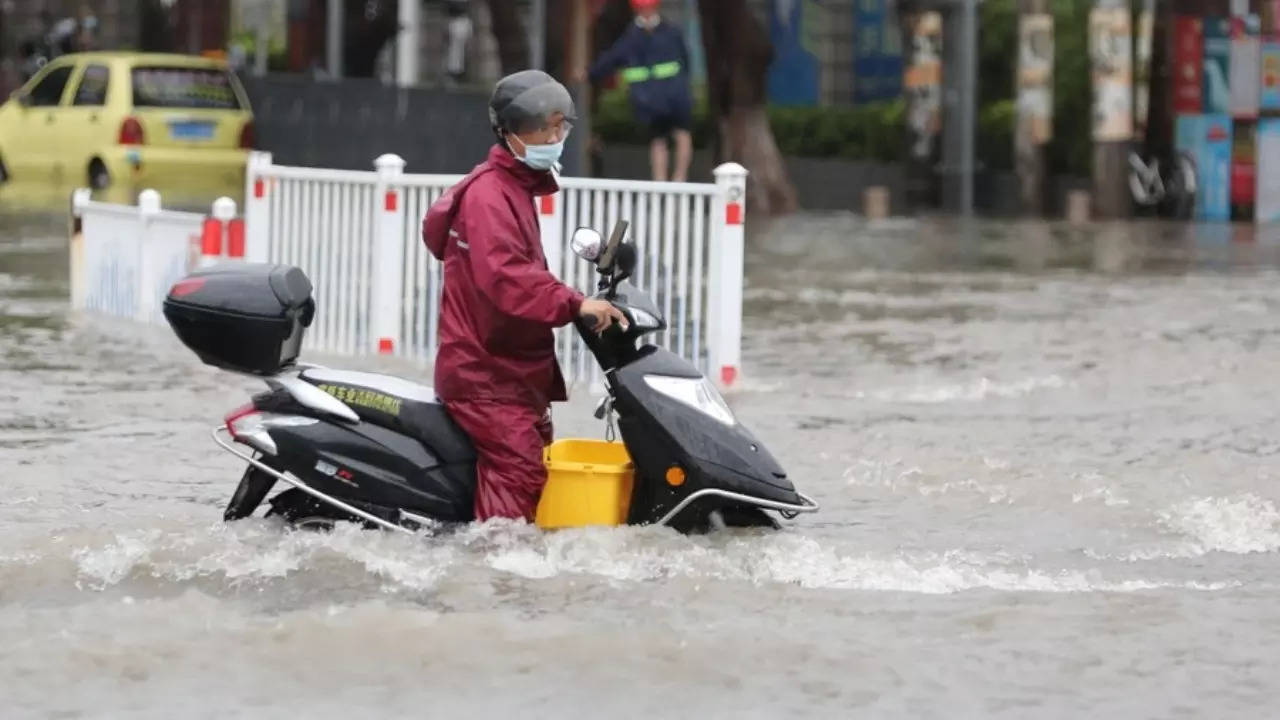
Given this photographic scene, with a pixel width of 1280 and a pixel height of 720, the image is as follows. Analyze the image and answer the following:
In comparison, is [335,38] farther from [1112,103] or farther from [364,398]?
[364,398]

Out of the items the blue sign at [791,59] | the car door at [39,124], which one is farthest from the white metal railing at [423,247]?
the blue sign at [791,59]

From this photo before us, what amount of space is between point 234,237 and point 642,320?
6.87m

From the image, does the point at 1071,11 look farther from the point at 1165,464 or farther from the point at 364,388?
the point at 364,388

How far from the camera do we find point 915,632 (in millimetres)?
7090

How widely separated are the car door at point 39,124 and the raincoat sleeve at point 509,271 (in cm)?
1875

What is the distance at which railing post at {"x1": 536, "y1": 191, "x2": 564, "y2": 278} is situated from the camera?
42.0 ft

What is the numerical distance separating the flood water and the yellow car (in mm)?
11731

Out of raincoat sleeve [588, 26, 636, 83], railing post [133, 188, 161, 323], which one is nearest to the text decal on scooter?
railing post [133, 188, 161, 323]

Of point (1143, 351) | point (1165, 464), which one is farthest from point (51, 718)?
point (1143, 351)

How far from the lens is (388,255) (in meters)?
13.6

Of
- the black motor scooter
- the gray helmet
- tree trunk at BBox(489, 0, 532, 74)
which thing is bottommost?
the black motor scooter

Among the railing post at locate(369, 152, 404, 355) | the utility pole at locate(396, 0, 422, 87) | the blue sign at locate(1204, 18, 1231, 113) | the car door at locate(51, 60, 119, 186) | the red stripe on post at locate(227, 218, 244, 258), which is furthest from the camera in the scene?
the car door at locate(51, 60, 119, 186)

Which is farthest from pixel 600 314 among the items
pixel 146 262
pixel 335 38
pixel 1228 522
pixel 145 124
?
pixel 145 124

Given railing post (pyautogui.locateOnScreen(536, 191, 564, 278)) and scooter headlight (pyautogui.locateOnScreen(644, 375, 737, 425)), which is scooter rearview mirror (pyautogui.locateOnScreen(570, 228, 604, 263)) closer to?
scooter headlight (pyautogui.locateOnScreen(644, 375, 737, 425))
